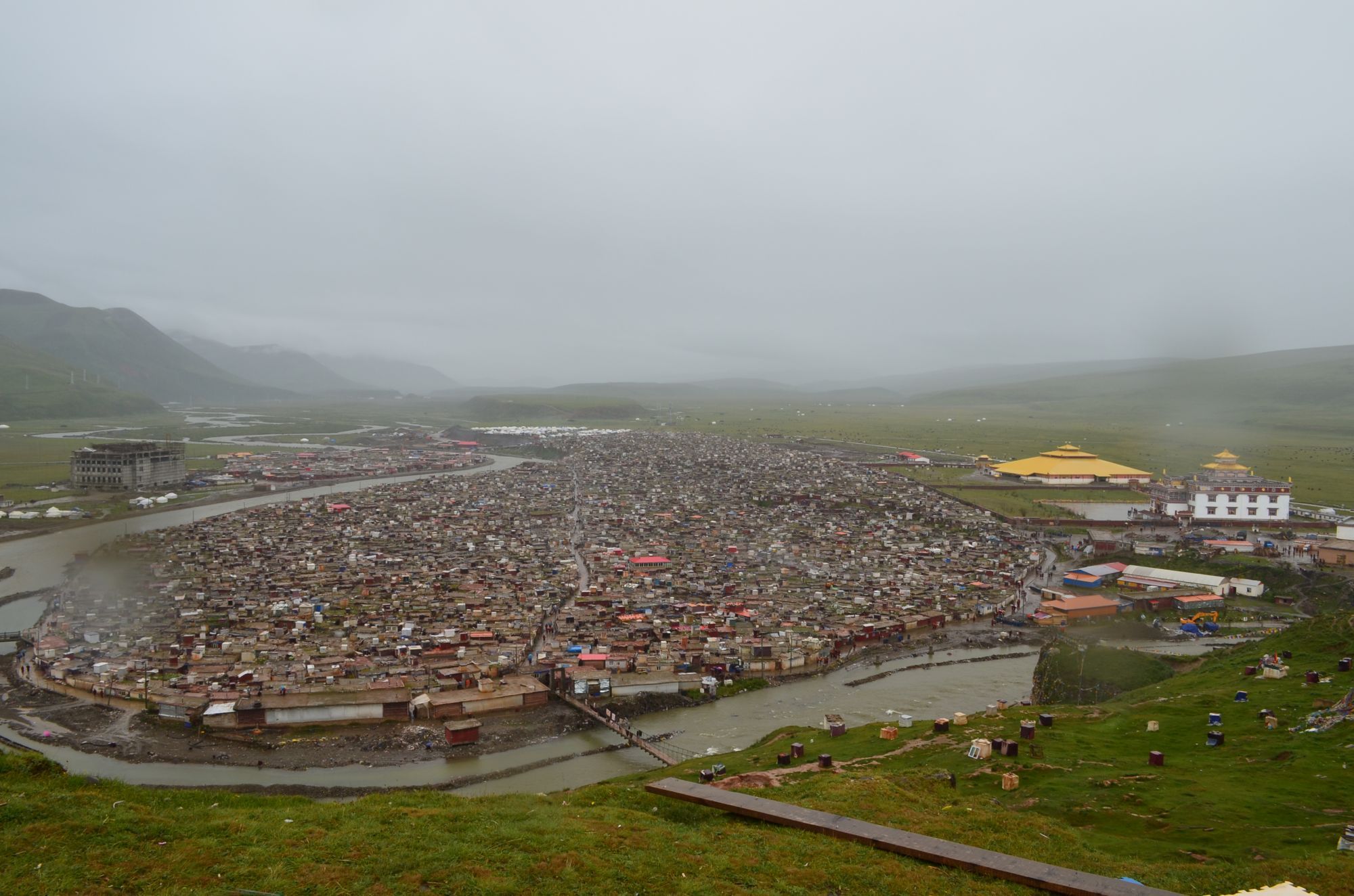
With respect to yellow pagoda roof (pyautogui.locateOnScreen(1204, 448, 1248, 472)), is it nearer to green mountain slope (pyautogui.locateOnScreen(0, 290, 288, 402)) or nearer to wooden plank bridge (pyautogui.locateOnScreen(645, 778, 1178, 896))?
wooden plank bridge (pyautogui.locateOnScreen(645, 778, 1178, 896))

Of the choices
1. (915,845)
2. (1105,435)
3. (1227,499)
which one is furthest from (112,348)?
(915,845)

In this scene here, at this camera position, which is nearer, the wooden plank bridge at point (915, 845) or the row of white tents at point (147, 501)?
the wooden plank bridge at point (915, 845)

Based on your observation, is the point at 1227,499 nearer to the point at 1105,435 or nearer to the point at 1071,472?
the point at 1071,472

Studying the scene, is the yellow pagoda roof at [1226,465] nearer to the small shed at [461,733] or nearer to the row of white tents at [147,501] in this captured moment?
the small shed at [461,733]

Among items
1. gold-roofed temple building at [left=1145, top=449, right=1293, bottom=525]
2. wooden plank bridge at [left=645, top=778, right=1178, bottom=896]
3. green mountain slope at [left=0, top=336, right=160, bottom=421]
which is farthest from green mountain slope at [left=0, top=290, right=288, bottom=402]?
wooden plank bridge at [left=645, top=778, right=1178, bottom=896]

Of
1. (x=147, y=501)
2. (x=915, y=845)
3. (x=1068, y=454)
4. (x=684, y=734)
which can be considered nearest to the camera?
(x=915, y=845)

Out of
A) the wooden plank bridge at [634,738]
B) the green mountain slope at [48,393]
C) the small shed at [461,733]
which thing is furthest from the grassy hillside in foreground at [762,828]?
the green mountain slope at [48,393]

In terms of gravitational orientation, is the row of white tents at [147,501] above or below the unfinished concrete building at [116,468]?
below
